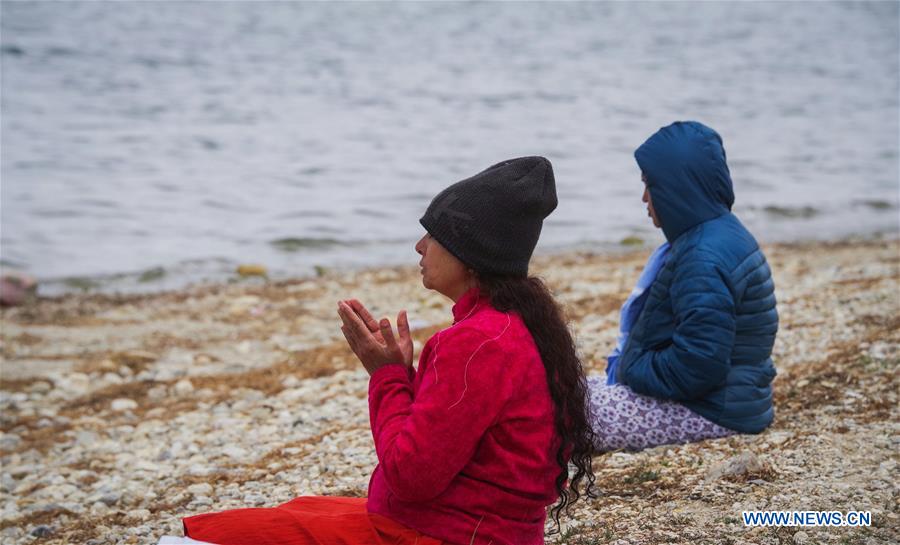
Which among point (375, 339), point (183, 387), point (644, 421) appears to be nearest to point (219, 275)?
point (183, 387)

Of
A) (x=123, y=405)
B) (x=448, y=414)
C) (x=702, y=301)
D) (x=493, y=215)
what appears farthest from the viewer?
(x=123, y=405)

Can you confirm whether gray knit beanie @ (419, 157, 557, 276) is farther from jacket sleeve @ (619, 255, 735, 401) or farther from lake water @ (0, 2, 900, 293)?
lake water @ (0, 2, 900, 293)

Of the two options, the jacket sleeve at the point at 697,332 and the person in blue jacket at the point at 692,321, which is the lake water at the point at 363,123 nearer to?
the person in blue jacket at the point at 692,321

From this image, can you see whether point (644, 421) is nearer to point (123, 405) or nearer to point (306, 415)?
point (306, 415)

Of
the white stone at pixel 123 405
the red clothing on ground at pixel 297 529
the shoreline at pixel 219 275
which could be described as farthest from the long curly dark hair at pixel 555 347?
the shoreline at pixel 219 275

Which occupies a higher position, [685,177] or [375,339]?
[685,177]

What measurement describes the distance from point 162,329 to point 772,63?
36.6 m

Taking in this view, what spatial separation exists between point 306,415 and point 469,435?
4.95 m

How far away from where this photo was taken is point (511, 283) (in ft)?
11.2

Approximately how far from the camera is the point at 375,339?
3533 millimetres

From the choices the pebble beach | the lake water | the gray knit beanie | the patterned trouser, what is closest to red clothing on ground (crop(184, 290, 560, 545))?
the gray knit beanie

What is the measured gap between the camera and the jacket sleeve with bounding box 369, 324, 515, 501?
317 cm

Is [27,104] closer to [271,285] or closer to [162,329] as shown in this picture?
[271,285]

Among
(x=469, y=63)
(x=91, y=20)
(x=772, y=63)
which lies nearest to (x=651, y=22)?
(x=772, y=63)
